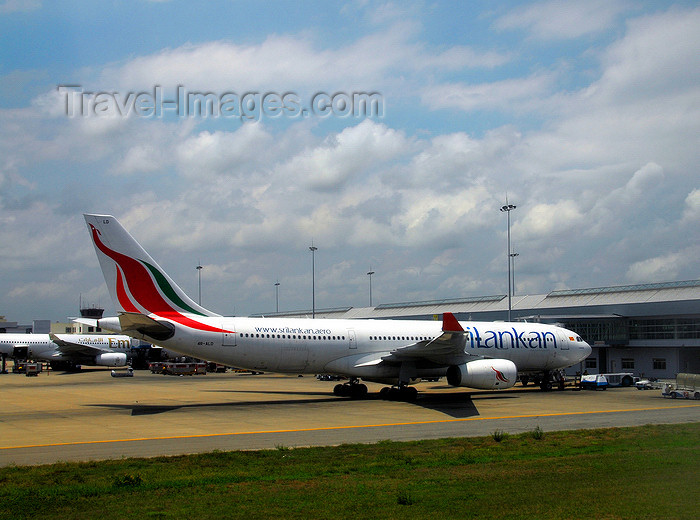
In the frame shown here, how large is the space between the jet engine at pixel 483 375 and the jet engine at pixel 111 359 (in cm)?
3995

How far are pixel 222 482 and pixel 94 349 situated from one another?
5109 cm

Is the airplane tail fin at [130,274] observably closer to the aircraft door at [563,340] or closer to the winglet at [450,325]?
the winglet at [450,325]

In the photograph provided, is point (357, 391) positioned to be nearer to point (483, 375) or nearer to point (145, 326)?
point (483, 375)

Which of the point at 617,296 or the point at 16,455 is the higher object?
the point at 617,296

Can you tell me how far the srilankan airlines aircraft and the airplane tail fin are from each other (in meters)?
0.04

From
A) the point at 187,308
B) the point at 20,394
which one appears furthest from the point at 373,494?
the point at 20,394

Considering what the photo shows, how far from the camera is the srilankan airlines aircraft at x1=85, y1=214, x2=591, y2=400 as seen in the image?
81.8 ft

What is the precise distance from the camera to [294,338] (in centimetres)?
2759

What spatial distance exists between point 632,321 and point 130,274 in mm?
36600

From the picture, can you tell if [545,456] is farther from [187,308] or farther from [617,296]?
[617,296]

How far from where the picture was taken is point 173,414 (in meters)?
23.2

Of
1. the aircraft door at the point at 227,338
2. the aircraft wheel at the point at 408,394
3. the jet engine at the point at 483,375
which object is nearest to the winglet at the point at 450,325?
the jet engine at the point at 483,375

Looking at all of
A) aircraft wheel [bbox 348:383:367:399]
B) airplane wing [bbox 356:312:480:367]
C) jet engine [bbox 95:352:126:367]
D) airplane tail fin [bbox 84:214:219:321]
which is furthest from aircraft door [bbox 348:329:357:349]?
jet engine [bbox 95:352:126:367]

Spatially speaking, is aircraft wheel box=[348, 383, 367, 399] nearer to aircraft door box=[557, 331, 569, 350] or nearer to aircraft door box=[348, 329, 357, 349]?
aircraft door box=[348, 329, 357, 349]
